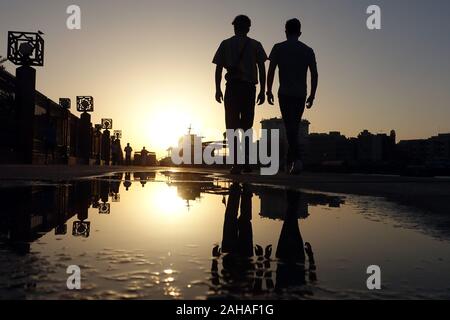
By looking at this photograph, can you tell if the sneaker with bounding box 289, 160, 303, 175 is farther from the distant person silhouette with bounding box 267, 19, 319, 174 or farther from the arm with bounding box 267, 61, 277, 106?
the arm with bounding box 267, 61, 277, 106

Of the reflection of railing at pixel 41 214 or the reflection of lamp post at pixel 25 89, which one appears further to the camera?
the reflection of lamp post at pixel 25 89

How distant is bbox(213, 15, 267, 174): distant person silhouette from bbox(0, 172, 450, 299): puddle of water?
15.9 feet

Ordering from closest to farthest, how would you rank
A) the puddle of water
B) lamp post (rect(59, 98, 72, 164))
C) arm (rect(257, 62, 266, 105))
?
the puddle of water
arm (rect(257, 62, 266, 105))
lamp post (rect(59, 98, 72, 164))

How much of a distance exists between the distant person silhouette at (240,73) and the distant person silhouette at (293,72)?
519 millimetres

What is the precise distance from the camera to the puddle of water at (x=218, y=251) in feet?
4.79

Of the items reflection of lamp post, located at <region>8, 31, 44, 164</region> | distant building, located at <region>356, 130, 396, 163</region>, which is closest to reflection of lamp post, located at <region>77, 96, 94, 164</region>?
reflection of lamp post, located at <region>8, 31, 44, 164</region>

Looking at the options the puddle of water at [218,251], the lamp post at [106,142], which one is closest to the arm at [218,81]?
the puddle of water at [218,251]

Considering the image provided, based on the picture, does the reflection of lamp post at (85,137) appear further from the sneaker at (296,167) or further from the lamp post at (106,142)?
the sneaker at (296,167)

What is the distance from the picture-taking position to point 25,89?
2366 centimetres

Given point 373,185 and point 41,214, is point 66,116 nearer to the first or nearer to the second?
point 373,185

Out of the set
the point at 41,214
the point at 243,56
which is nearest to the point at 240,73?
the point at 243,56

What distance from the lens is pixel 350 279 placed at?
163cm

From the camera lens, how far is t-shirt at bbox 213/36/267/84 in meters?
8.34
